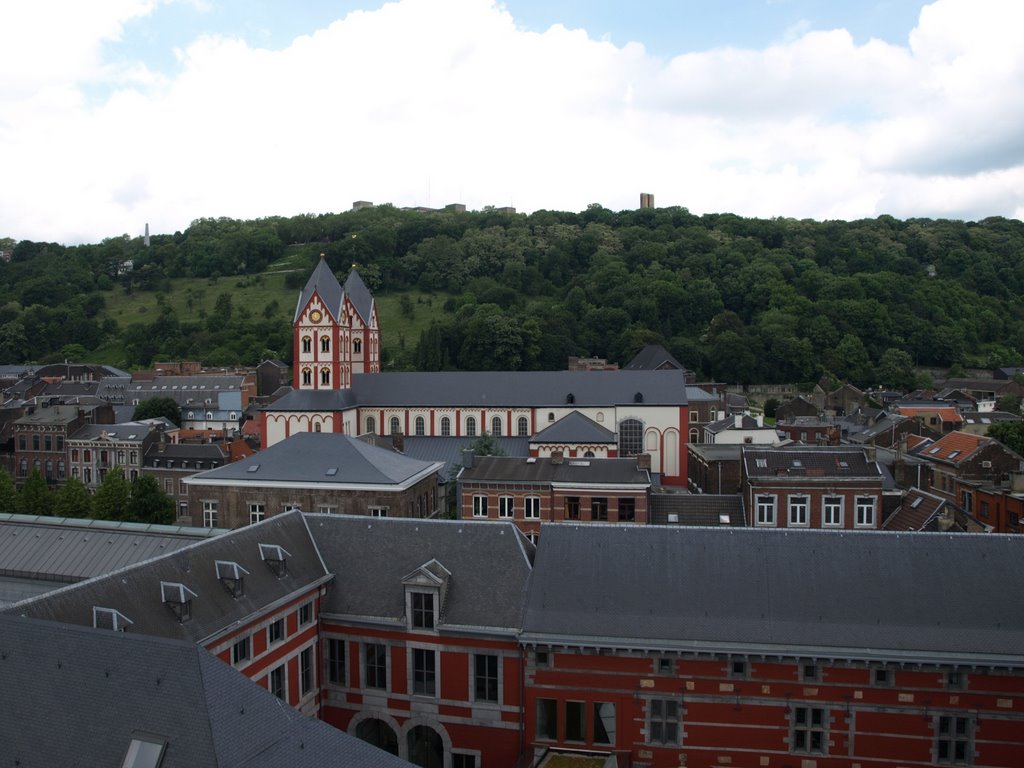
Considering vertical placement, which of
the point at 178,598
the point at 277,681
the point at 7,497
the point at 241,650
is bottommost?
the point at 7,497

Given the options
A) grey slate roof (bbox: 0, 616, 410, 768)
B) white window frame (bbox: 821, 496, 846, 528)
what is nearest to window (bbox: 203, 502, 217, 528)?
grey slate roof (bbox: 0, 616, 410, 768)

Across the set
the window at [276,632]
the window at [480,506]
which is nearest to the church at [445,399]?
the window at [480,506]

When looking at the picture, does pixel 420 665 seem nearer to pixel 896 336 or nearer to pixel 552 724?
pixel 552 724

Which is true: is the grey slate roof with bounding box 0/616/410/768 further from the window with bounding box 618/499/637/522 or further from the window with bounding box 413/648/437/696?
the window with bounding box 618/499/637/522

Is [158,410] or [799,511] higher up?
[158,410]

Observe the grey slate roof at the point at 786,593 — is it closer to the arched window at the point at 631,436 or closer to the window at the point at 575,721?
the window at the point at 575,721

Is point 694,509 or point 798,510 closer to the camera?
point 798,510

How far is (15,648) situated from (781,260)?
12563cm

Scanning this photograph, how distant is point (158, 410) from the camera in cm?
8169

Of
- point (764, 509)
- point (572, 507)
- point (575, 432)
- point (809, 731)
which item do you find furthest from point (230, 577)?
point (575, 432)

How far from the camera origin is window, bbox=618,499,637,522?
36.6m

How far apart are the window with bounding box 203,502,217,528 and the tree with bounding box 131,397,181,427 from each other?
153 feet

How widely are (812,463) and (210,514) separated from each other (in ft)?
95.3

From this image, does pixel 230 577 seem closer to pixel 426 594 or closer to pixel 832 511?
pixel 426 594
